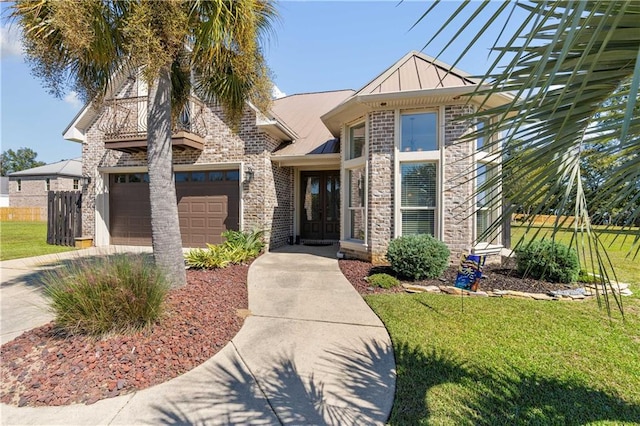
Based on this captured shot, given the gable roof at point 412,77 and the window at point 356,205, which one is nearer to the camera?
the gable roof at point 412,77

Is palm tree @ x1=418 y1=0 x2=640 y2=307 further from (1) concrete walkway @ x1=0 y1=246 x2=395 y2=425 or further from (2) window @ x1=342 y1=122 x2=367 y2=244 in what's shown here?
(2) window @ x1=342 y1=122 x2=367 y2=244

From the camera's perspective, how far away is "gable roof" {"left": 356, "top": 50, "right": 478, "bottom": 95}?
7.07 m

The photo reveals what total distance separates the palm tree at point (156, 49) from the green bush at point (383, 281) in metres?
3.66

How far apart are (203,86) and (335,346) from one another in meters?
5.98

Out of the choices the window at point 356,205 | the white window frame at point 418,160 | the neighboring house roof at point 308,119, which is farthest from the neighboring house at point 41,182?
the white window frame at point 418,160

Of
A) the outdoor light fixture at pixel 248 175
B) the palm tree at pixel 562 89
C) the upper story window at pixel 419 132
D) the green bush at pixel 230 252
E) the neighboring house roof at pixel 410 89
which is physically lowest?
the green bush at pixel 230 252

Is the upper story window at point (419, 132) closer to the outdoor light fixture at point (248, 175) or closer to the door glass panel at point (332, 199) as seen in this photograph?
the door glass panel at point (332, 199)

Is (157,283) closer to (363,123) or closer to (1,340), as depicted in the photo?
(1,340)

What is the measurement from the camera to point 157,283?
12.1ft

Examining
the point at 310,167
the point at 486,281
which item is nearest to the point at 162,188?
the point at 486,281

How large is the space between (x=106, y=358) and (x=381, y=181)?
636cm

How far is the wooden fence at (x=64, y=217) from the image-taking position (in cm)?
1150

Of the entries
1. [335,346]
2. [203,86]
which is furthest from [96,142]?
[335,346]

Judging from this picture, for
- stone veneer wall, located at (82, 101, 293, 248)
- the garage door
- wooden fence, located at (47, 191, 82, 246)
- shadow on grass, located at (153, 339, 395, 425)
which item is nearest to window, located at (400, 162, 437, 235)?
stone veneer wall, located at (82, 101, 293, 248)
